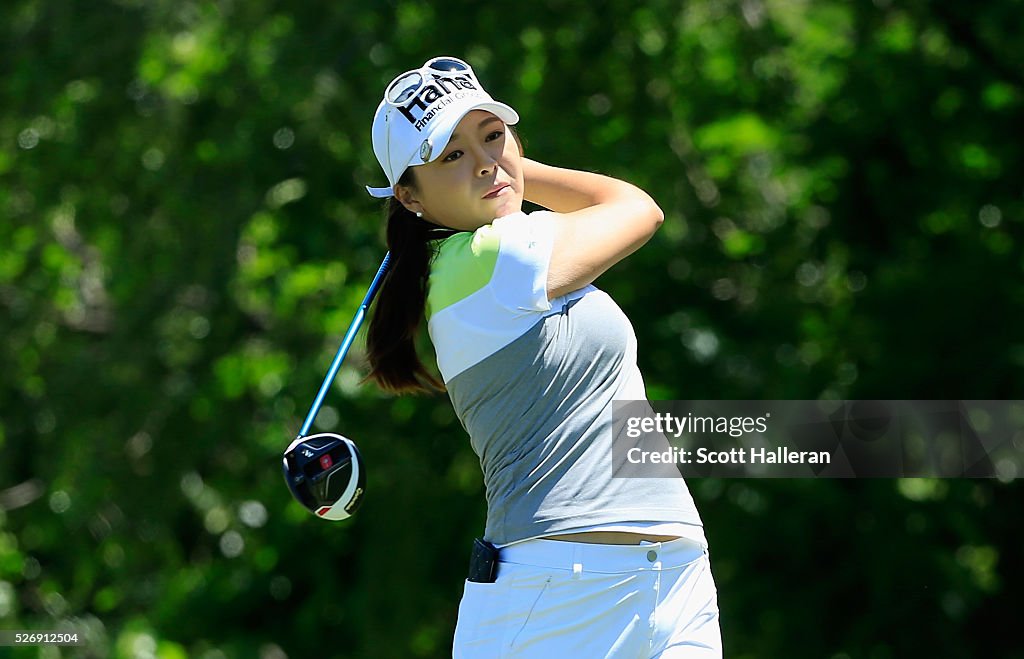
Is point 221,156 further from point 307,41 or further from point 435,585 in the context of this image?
point 435,585

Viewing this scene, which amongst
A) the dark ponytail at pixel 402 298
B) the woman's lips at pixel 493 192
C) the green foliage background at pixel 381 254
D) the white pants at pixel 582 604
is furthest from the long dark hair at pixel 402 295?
the green foliage background at pixel 381 254

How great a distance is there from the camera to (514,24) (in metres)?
5.67

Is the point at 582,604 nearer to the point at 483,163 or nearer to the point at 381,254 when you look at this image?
the point at 483,163

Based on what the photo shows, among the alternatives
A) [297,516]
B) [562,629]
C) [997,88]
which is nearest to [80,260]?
[297,516]

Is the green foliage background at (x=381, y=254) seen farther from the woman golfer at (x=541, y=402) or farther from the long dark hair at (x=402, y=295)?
the woman golfer at (x=541, y=402)

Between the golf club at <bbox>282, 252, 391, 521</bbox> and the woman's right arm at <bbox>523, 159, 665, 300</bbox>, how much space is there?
39 centimetres

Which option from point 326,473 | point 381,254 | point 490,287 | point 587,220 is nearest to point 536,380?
point 490,287

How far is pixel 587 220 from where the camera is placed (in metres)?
2.10

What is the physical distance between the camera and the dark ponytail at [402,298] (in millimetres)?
2242

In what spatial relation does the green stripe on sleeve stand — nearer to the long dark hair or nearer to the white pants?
the long dark hair

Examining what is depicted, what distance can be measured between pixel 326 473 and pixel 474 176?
0.52 metres


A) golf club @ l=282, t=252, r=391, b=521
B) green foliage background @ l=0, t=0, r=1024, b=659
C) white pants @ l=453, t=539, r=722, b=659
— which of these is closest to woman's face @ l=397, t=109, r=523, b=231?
golf club @ l=282, t=252, r=391, b=521

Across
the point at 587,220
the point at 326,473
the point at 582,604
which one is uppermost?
the point at 587,220

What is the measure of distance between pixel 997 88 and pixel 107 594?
459cm
